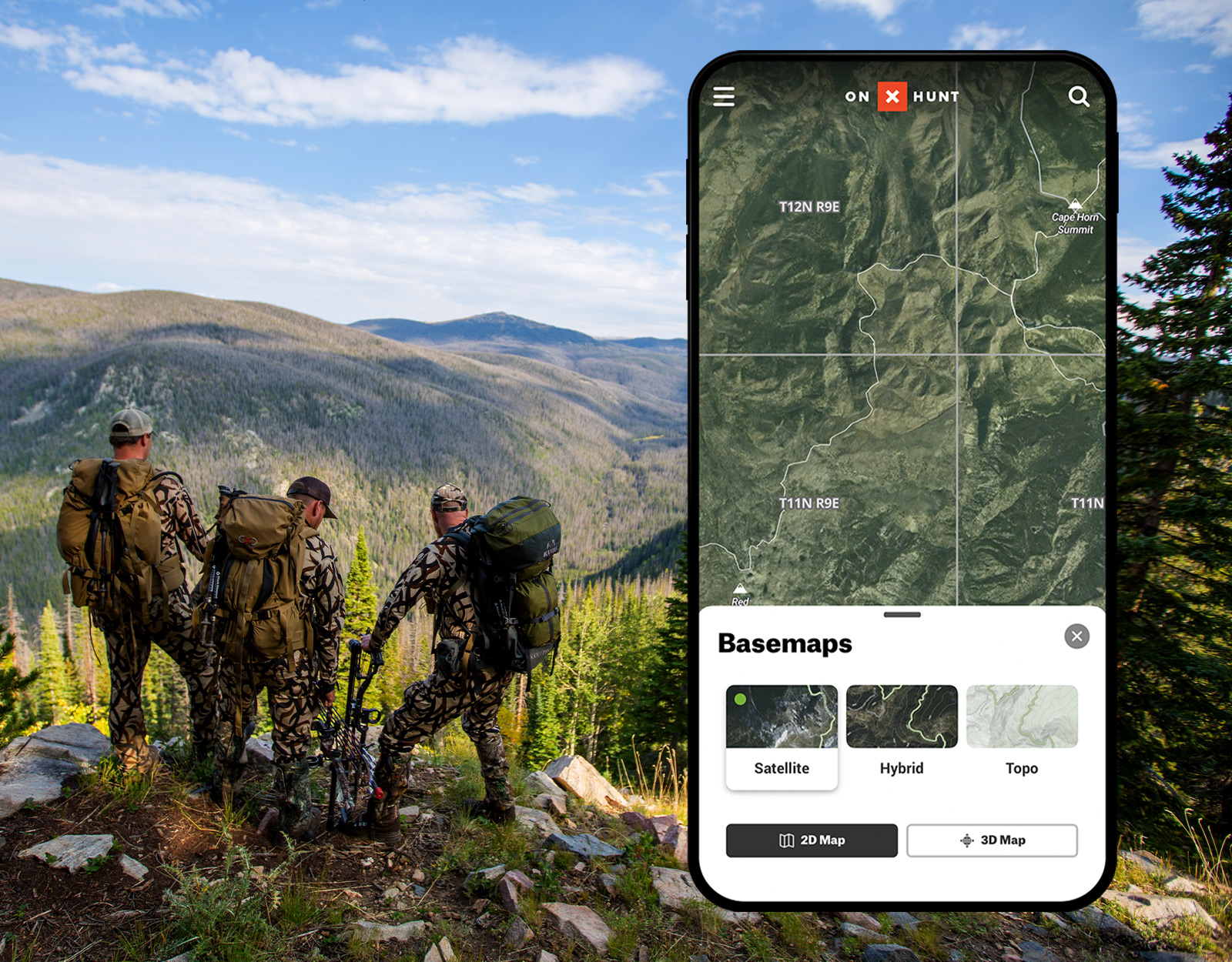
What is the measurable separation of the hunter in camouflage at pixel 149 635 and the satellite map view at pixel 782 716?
543 cm

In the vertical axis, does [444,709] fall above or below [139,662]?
below

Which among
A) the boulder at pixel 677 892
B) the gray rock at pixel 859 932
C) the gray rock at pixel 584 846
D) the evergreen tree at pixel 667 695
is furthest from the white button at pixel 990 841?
the evergreen tree at pixel 667 695

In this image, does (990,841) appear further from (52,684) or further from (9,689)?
(52,684)

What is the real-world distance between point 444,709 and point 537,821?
1.68m

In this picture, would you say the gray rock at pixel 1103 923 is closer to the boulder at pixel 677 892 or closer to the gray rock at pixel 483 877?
the boulder at pixel 677 892

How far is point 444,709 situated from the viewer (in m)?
5.31

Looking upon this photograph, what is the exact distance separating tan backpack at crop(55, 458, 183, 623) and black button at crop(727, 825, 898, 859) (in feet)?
18.8

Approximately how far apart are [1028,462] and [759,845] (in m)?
1.62

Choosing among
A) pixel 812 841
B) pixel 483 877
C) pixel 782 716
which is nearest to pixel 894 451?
pixel 782 716

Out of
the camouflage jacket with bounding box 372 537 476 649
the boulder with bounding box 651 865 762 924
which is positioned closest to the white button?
the boulder with bounding box 651 865 762 924

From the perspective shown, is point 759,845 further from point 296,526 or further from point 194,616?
point 194,616

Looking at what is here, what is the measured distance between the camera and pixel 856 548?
92.4 inches

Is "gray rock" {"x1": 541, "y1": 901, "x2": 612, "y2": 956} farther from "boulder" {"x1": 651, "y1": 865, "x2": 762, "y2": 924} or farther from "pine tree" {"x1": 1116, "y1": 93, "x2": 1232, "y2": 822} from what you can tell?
"pine tree" {"x1": 1116, "y1": 93, "x2": 1232, "y2": 822}

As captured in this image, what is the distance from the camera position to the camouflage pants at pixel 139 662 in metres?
5.95
